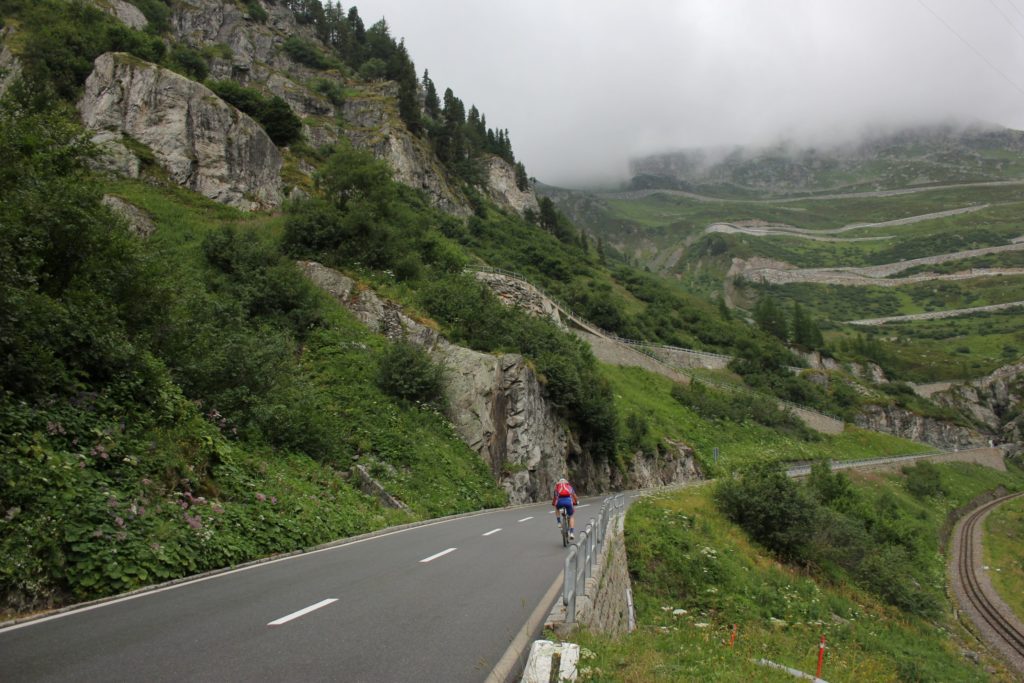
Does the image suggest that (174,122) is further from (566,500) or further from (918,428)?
(918,428)

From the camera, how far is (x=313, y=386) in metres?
22.3

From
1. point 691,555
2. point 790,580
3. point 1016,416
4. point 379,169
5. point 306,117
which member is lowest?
point 1016,416

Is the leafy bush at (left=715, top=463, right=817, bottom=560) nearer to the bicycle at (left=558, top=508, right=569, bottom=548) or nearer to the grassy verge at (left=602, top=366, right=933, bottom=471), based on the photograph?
the bicycle at (left=558, top=508, right=569, bottom=548)

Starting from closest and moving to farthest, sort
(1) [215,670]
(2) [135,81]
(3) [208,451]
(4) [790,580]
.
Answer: (1) [215,670]
(3) [208,451]
(4) [790,580]
(2) [135,81]

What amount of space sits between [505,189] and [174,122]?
76.6m

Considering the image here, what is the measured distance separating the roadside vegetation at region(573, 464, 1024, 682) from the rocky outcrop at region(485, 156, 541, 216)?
86.3m

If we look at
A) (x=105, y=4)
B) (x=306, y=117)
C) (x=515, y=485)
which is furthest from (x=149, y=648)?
(x=306, y=117)

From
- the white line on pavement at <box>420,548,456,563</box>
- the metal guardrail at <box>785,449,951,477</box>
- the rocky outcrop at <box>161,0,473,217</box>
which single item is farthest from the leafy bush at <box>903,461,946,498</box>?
the rocky outcrop at <box>161,0,473,217</box>

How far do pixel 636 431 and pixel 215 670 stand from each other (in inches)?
1471

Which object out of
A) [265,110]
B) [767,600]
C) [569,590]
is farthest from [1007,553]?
[265,110]

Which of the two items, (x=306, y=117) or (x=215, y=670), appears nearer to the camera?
(x=215, y=670)

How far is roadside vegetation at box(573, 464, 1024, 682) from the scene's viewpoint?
328 inches

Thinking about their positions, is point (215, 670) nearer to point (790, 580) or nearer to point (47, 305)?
point (47, 305)

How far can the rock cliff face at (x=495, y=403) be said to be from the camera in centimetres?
2619
